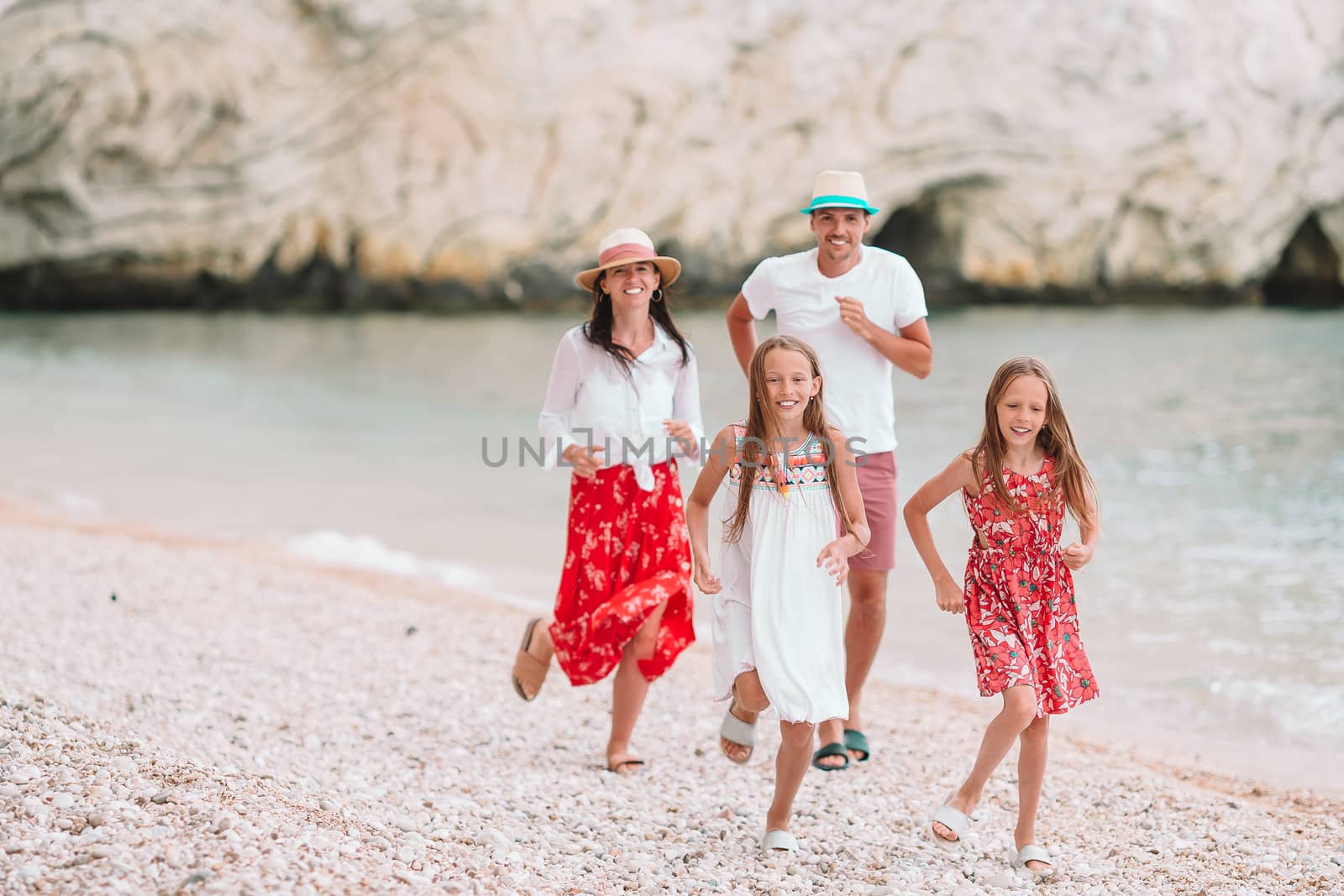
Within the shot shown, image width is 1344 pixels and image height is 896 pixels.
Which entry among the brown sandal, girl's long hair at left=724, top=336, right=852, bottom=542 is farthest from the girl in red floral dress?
the brown sandal

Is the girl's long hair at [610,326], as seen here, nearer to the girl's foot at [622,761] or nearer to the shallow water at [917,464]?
the girl's foot at [622,761]

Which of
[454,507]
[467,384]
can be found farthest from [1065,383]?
[454,507]

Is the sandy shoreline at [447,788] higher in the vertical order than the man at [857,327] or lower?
lower

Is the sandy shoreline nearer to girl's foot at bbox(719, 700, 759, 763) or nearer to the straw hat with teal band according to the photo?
girl's foot at bbox(719, 700, 759, 763)

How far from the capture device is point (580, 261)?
21.7m

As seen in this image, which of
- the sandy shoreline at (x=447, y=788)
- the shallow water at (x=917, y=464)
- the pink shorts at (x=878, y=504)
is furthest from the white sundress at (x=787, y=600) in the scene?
the shallow water at (x=917, y=464)

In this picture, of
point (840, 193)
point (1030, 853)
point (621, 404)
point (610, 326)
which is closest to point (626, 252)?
point (610, 326)

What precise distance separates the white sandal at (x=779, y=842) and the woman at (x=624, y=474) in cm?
76

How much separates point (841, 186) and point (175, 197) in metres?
20.3

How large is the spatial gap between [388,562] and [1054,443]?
5355 millimetres

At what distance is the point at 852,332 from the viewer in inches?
146

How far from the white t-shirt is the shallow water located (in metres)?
1.84

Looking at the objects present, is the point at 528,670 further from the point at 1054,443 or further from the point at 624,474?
the point at 1054,443

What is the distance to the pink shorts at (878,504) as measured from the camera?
3.77 metres
